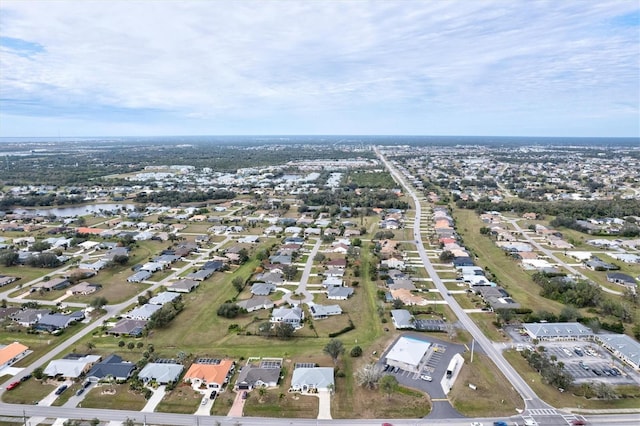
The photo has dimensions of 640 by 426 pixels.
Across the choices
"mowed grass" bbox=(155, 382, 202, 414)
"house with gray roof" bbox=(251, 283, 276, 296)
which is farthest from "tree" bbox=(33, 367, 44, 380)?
"house with gray roof" bbox=(251, 283, 276, 296)

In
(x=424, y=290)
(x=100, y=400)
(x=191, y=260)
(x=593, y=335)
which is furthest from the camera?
(x=191, y=260)

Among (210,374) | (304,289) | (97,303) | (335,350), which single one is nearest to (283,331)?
(335,350)

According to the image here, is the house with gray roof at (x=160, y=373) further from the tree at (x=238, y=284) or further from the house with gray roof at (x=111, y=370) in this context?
the tree at (x=238, y=284)

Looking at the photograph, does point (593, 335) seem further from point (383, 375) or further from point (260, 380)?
point (260, 380)

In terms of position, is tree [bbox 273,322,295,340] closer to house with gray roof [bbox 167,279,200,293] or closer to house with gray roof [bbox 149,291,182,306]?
house with gray roof [bbox 149,291,182,306]

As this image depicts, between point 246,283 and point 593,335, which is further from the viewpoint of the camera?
point 246,283

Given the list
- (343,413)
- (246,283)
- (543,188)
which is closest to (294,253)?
(246,283)

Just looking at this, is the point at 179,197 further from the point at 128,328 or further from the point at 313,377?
the point at 313,377
